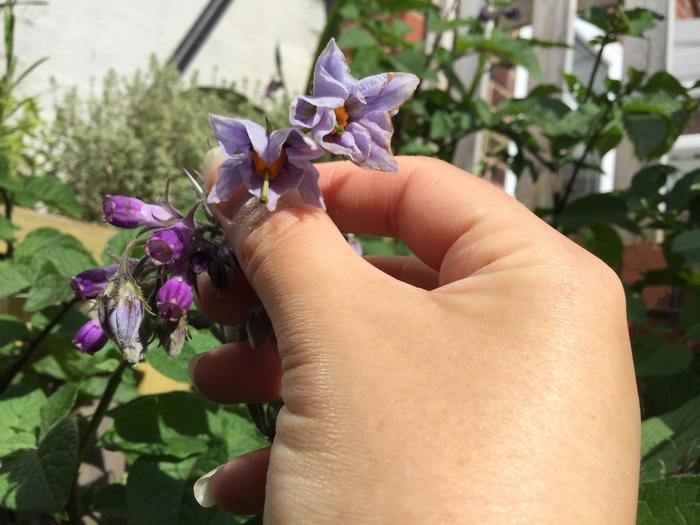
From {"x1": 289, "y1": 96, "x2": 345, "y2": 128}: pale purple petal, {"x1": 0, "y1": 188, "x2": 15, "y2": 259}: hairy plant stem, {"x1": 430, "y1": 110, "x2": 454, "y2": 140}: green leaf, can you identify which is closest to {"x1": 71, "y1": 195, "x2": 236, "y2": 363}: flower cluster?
{"x1": 289, "y1": 96, "x2": 345, "y2": 128}: pale purple petal

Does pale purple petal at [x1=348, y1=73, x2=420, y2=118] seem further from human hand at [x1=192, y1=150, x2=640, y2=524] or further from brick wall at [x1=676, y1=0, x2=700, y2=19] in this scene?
brick wall at [x1=676, y1=0, x2=700, y2=19]

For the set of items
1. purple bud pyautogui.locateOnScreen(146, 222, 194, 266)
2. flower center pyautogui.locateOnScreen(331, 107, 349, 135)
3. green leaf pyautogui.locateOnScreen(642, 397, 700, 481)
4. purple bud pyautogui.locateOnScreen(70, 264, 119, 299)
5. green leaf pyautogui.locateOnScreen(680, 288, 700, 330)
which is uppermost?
flower center pyautogui.locateOnScreen(331, 107, 349, 135)

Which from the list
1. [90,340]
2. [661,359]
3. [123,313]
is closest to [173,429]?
[90,340]

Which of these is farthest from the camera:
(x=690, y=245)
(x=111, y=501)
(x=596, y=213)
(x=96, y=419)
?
(x=596, y=213)

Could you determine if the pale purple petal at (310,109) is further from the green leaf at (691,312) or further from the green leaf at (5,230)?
the green leaf at (691,312)

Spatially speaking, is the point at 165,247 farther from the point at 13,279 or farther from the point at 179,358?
the point at 13,279

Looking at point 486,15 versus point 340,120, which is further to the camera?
point 486,15

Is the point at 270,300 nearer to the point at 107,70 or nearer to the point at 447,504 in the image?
the point at 447,504
